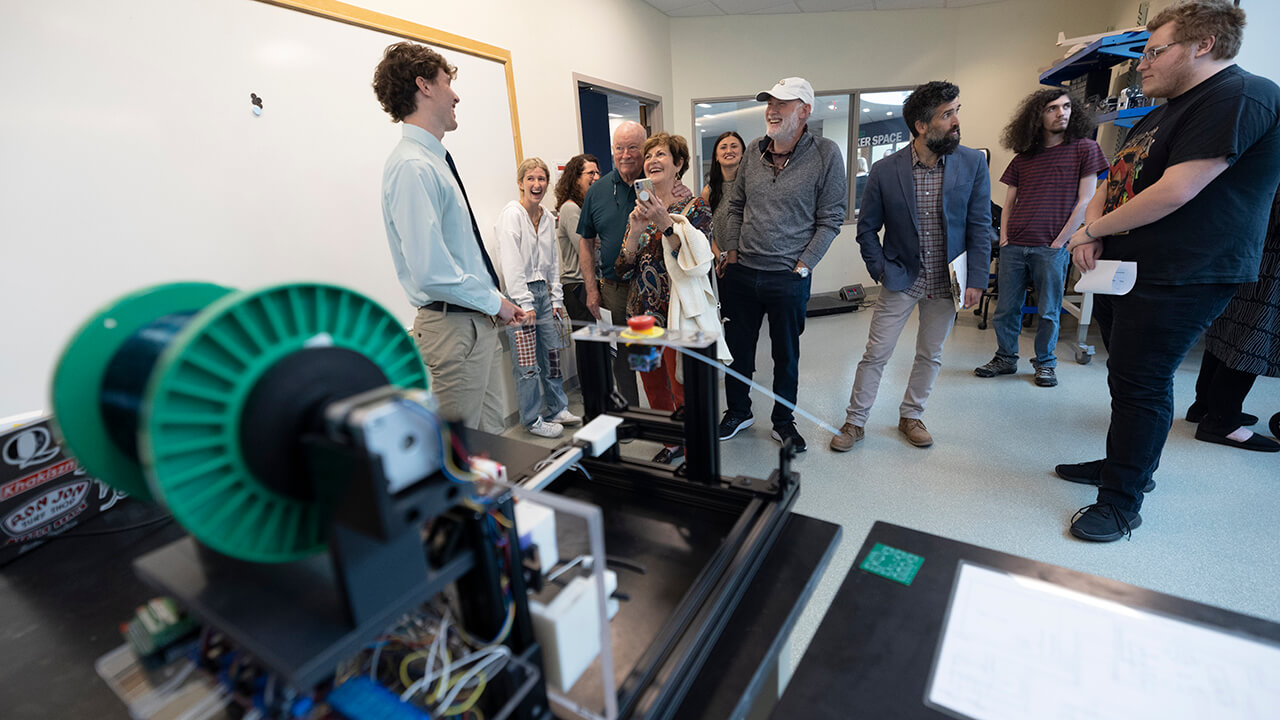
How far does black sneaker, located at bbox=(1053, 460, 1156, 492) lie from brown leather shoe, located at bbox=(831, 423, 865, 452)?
29.8 inches

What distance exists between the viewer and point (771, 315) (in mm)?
2496

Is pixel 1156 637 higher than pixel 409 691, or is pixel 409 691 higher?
pixel 409 691

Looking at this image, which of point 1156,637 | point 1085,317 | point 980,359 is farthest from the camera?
point 980,359

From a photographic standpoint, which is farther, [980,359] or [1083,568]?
[980,359]

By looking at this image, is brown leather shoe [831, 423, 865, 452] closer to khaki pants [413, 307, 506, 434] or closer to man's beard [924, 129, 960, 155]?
man's beard [924, 129, 960, 155]

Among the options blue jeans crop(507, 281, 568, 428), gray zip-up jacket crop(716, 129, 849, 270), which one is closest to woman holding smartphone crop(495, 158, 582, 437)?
blue jeans crop(507, 281, 568, 428)

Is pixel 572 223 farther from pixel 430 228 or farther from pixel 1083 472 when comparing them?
pixel 1083 472

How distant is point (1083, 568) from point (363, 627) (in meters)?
2.05

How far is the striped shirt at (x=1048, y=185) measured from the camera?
3.06 meters

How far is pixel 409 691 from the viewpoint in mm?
482

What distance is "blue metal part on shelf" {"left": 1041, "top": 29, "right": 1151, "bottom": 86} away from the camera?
11.0 ft

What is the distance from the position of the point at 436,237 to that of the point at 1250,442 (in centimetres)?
324

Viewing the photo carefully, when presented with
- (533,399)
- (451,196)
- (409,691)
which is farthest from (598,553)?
(533,399)

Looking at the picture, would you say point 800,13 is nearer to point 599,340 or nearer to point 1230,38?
point 1230,38
